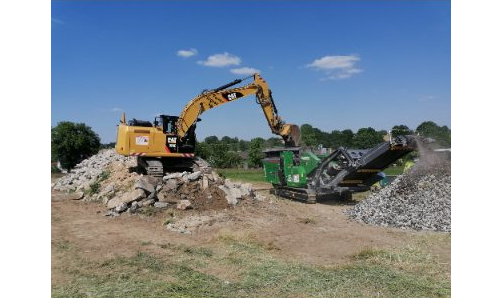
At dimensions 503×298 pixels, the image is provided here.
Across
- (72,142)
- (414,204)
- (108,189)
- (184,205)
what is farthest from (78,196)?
(72,142)

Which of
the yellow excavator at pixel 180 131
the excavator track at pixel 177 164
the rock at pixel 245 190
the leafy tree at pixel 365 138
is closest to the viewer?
the rock at pixel 245 190

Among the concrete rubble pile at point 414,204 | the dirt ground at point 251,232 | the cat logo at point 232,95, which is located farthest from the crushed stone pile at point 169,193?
the concrete rubble pile at point 414,204

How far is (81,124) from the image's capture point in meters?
42.1

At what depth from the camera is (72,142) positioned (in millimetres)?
40438

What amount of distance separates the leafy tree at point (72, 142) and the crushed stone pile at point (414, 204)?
37.0 m

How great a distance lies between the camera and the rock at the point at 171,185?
40.6ft

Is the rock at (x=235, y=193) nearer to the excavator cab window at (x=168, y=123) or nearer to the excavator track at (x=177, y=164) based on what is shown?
the excavator track at (x=177, y=164)

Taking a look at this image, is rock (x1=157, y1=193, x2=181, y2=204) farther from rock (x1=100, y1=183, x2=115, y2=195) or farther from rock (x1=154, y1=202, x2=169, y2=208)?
rock (x1=100, y1=183, x2=115, y2=195)

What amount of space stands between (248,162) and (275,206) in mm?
37326

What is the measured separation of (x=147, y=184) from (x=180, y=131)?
11.5ft

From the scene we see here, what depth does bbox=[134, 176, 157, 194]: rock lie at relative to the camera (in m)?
11.8
